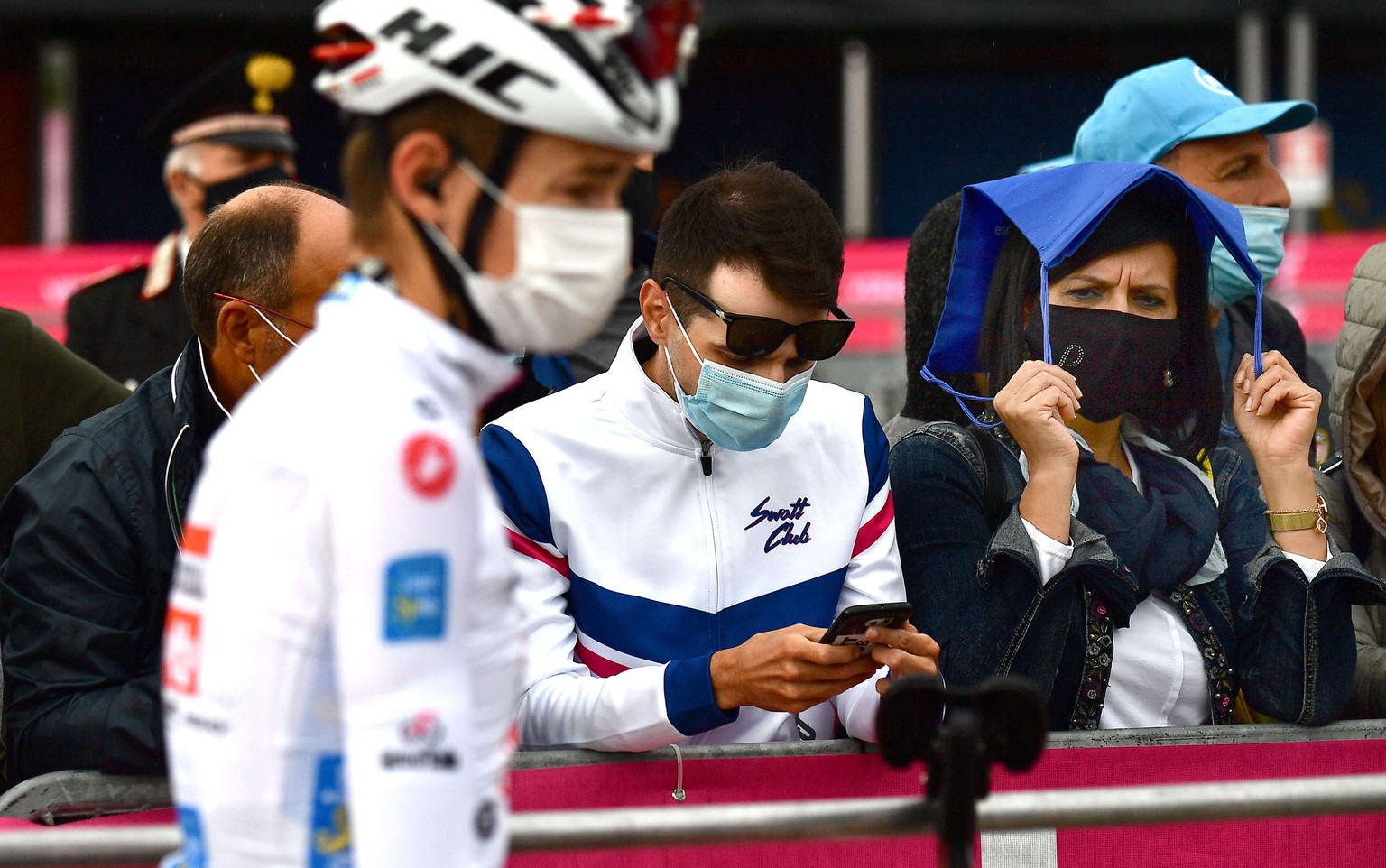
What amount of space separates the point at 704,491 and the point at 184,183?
341 centimetres

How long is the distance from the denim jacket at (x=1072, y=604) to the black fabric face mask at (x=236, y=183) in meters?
3.14

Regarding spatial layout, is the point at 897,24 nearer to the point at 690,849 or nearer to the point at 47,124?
the point at 47,124

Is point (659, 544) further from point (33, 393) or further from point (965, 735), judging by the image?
point (33, 393)

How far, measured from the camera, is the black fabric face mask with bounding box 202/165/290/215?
5684mm

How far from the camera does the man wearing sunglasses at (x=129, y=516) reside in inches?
110

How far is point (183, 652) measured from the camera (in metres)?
1.57

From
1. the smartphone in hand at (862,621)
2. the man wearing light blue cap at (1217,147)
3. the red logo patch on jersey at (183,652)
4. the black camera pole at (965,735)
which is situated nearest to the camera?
the red logo patch on jersey at (183,652)

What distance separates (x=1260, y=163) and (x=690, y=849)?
2578 mm

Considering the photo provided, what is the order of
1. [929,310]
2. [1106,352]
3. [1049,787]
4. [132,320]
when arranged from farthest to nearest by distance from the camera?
[132,320] → [929,310] → [1106,352] → [1049,787]

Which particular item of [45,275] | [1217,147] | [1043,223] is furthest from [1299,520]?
[45,275]

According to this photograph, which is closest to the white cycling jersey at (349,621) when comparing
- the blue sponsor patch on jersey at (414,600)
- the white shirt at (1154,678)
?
the blue sponsor patch on jersey at (414,600)

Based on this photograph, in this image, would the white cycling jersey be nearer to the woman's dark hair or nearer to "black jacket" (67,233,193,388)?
the woman's dark hair

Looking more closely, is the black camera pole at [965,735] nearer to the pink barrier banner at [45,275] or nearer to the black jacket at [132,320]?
the black jacket at [132,320]

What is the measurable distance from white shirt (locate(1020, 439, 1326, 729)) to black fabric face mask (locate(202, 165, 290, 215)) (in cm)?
361
